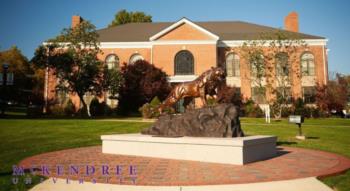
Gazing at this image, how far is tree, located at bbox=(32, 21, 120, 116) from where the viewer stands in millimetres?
33531

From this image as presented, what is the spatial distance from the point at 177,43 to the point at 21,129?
2434 centimetres

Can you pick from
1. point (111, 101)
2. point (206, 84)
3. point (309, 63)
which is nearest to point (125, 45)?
point (111, 101)

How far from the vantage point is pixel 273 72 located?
3812 centimetres

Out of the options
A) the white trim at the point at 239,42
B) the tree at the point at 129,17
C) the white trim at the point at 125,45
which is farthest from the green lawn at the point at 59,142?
the tree at the point at 129,17

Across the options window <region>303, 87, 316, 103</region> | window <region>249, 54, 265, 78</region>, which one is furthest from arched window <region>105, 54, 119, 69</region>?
window <region>303, 87, 316, 103</region>

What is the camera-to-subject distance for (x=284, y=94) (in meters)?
35.5

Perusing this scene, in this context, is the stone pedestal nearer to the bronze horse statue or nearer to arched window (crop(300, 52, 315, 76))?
the bronze horse statue

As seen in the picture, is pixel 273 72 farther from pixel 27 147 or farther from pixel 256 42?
pixel 27 147

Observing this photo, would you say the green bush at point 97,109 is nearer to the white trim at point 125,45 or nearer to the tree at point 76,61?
the tree at point 76,61

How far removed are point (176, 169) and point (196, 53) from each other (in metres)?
32.5

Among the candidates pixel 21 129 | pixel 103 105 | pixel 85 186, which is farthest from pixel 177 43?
pixel 85 186

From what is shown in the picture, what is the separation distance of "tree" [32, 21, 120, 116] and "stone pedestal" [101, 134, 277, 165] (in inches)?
947

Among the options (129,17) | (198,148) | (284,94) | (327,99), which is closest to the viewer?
(198,148)

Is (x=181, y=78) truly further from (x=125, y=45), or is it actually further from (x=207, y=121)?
(x=207, y=121)
